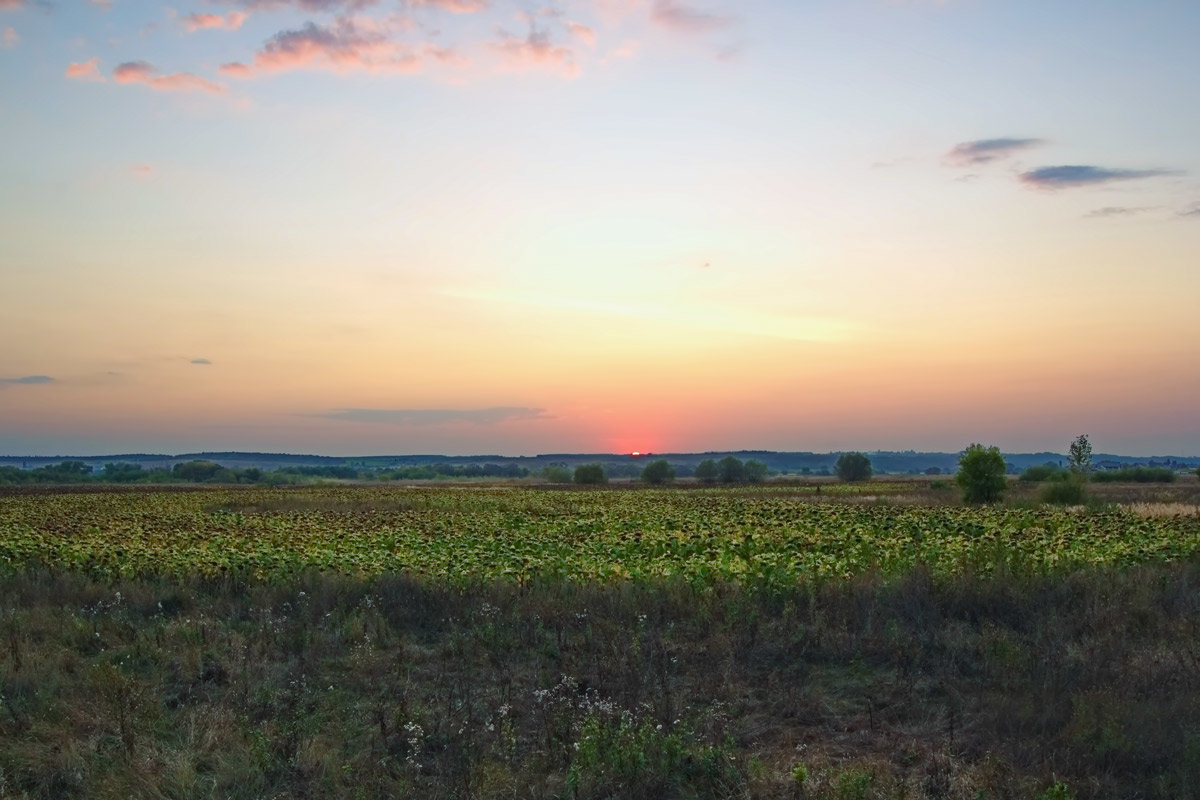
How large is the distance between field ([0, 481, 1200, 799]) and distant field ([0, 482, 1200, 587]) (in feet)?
1.10

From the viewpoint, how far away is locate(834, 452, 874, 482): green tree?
122 metres

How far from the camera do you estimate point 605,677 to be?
35.9 ft

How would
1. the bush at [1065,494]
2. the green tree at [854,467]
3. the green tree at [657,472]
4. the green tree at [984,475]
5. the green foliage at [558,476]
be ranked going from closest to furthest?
the bush at [1065,494] < the green tree at [984,475] < the green tree at [657,472] < the green tree at [854,467] < the green foliage at [558,476]

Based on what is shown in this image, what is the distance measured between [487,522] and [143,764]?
28923 millimetres

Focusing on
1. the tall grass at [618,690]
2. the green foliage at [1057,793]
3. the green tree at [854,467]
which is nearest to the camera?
the green foliage at [1057,793]

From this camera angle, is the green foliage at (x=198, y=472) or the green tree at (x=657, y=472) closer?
the green tree at (x=657, y=472)

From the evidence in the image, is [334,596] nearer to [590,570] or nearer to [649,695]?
[590,570]

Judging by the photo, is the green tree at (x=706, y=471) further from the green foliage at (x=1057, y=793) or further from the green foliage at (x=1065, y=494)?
the green foliage at (x=1057, y=793)

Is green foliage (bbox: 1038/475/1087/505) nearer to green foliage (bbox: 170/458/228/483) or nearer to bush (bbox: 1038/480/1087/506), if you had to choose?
bush (bbox: 1038/480/1087/506)

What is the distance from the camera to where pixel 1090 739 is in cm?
830

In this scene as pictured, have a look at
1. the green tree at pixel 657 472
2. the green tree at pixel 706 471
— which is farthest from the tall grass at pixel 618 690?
the green tree at pixel 706 471

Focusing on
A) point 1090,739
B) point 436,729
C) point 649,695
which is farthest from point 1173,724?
point 436,729

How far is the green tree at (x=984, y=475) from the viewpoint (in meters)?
52.6

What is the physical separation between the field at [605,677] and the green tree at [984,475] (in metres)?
34.0
